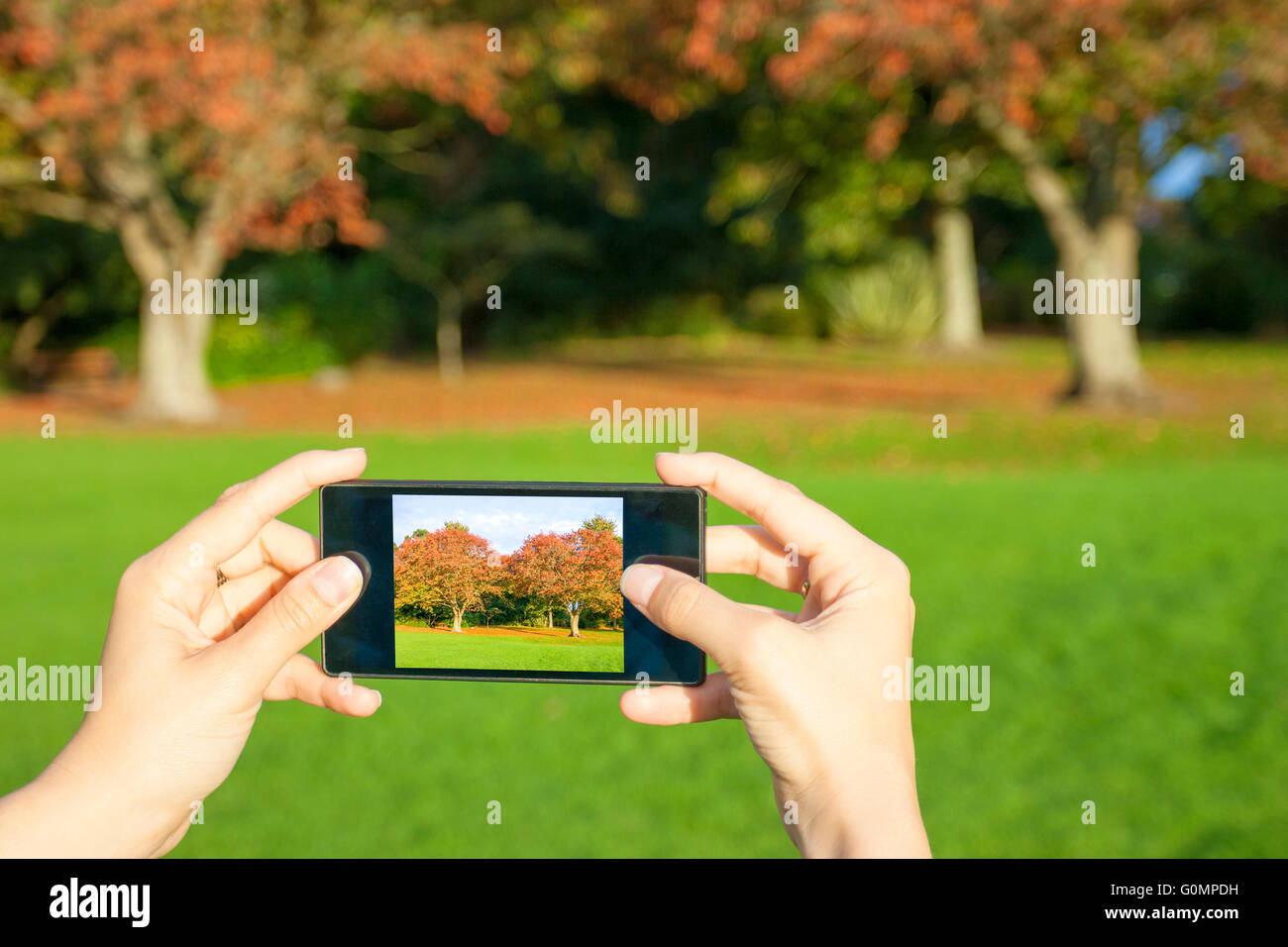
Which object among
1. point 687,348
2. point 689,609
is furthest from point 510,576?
point 687,348

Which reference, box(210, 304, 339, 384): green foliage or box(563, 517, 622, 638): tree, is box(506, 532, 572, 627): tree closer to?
box(563, 517, 622, 638): tree

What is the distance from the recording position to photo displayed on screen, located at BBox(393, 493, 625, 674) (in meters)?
1.93

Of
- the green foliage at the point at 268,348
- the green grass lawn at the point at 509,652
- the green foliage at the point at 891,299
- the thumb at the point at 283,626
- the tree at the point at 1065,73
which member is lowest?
the green grass lawn at the point at 509,652

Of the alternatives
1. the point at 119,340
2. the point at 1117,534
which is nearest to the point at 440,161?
the point at 119,340

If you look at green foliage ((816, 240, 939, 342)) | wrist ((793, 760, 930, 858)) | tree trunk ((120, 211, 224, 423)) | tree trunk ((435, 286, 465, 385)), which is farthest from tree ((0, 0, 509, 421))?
green foliage ((816, 240, 939, 342))

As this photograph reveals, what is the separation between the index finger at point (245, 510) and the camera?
1.81 meters

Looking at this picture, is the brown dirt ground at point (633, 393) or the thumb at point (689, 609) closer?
the thumb at point (689, 609)

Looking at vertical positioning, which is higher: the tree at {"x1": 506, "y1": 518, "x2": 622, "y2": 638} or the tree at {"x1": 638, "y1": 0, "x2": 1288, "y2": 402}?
the tree at {"x1": 638, "y1": 0, "x2": 1288, "y2": 402}

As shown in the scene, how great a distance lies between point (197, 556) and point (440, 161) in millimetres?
30965

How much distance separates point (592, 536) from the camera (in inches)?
76.2

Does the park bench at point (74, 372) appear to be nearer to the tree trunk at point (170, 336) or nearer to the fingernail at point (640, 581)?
the tree trunk at point (170, 336)

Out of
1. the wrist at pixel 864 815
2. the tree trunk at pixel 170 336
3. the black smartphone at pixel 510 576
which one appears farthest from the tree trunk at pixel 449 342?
the wrist at pixel 864 815

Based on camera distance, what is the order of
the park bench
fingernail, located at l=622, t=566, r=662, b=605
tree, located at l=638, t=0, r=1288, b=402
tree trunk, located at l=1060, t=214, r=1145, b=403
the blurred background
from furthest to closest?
the park bench < tree trunk, located at l=1060, t=214, r=1145, b=403 < tree, located at l=638, t=0, r=1288, b=402 < the blurred background < fingernail, located at l=622, t=566, r=662, b=605
